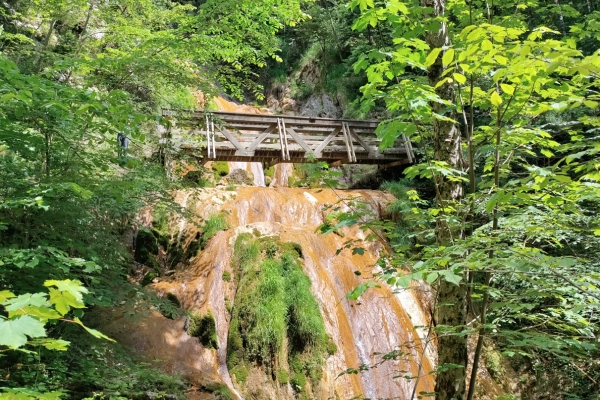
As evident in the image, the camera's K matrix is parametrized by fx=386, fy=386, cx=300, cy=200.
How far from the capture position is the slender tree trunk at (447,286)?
8.03 feet

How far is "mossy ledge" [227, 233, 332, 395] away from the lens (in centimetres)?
537

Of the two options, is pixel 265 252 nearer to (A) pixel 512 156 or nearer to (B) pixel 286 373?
(B) pixel 286 373

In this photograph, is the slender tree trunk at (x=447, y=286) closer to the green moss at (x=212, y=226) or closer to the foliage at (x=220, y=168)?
the green moss at (x=212, y=226)

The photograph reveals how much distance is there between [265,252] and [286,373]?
6.58 ft

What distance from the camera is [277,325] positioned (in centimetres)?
555

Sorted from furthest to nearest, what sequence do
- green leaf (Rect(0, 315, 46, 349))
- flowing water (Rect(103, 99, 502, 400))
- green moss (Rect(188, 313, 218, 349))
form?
1. green moss (Rect(188, 313, 218, 349))
2. flowing water (Rect(103, 99, 502, 400))
3. green leaf (Rect(0, 315, 46, 349))

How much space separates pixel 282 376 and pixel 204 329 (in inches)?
56.0

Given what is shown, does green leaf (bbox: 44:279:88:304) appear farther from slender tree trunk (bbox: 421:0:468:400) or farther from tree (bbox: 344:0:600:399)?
slender tree trunk (bbox: 421:0:468:400)

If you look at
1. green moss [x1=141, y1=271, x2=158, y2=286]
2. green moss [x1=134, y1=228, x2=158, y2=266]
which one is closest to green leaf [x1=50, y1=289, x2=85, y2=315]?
green moss [x1=141, y1=271, x2=158, y2=286]

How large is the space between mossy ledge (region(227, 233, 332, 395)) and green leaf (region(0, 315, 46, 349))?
186 inches

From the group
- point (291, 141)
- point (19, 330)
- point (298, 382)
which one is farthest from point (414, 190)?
point (291, 141)

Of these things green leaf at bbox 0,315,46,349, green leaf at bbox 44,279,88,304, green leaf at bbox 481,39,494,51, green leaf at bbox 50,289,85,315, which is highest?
green leaf at bbox 481,39,494,51

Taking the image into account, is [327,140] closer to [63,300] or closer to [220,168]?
[220,168]

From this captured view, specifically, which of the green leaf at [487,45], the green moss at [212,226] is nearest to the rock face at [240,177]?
the green moss at [212,226]
